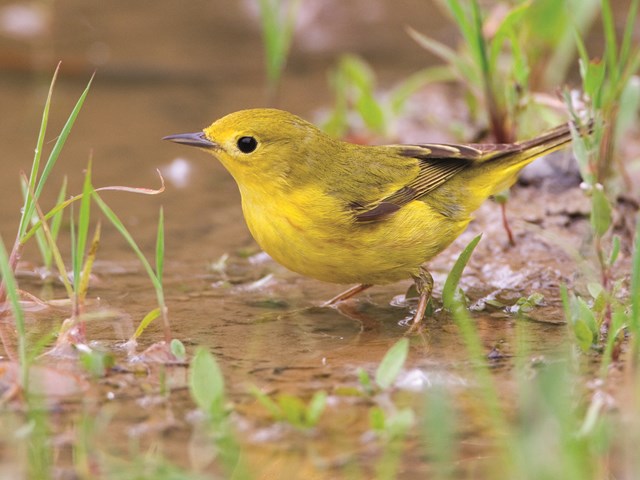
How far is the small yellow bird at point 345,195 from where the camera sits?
477 centimetres

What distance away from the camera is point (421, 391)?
12.4 feet

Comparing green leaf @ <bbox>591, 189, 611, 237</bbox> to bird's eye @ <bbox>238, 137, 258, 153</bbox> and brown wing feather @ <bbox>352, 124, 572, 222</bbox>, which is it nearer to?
brown wing feather @ <bbox>352, 124, 572, 222</bbox>

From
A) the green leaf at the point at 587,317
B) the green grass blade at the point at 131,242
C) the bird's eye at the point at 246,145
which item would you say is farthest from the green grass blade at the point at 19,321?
the green leaf at the point at 587,317

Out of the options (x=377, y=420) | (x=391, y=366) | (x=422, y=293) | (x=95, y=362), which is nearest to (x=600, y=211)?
(x=422, y=293)

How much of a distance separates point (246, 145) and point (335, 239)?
68 centimetres

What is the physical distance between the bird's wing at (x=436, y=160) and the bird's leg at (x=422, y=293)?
1.27ft

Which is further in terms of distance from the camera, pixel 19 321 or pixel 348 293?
pixel 348 293

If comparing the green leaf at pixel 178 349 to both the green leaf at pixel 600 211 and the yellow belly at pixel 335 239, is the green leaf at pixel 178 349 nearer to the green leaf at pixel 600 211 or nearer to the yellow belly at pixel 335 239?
the yellow belly at pixel 335 239

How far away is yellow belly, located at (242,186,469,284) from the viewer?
4.73 meters

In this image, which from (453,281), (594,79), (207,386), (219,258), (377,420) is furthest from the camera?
(219,258)

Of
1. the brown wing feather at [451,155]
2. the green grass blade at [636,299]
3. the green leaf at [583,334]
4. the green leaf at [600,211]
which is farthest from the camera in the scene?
the brown wing feather at [451,155]

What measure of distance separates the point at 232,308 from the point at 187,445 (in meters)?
1.70

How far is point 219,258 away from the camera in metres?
5.73

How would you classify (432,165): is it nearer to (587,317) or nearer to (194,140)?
(194,140)
